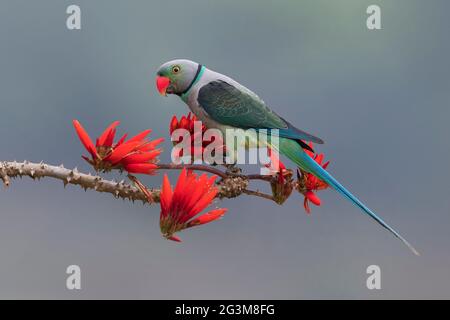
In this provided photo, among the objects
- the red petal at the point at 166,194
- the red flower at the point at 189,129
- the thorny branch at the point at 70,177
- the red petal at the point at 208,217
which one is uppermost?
the red flower at the point at 189,129

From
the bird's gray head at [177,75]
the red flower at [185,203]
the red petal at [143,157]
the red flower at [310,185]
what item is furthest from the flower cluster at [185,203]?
the bird's gray head at [177,75]

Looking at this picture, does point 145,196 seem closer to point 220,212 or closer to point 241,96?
point 220,212

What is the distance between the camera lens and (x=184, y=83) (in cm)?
315

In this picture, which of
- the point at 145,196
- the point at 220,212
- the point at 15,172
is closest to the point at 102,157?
the point at 145,196

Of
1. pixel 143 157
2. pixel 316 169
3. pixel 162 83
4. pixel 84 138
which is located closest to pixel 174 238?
pixel 143 157

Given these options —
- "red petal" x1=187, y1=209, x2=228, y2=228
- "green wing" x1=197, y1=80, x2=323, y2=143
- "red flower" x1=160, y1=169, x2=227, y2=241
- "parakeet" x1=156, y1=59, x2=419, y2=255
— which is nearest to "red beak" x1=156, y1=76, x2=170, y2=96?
"parakeet" x1=156, y1=59, x2=419, y2=255

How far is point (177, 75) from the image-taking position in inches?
123

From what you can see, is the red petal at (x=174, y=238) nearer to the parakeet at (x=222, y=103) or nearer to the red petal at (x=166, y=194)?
the red petal at (x=166, y=194)

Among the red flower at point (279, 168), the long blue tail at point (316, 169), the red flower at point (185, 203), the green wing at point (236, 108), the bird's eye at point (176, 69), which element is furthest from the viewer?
the bird's eye at point (176, 69)

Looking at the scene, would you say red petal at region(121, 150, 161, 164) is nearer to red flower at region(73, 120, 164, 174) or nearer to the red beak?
red flower at region(73, 120, 164, 174)

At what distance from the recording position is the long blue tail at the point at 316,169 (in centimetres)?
241

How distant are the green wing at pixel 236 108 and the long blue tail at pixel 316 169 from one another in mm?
168

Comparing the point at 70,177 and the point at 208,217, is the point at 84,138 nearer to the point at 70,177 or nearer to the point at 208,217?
the point at 70,177

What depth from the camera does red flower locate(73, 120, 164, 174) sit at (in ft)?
7.26
